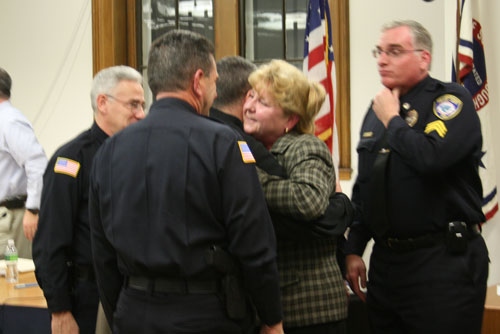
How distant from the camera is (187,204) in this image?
144 centimetres

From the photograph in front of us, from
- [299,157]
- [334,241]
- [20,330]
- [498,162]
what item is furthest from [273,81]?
[498,162]

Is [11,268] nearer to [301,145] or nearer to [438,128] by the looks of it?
[301,145]

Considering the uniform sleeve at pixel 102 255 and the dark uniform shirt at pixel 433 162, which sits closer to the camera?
the uniform sleeve at pixel 102 255

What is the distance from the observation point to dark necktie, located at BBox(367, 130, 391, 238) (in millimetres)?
1979

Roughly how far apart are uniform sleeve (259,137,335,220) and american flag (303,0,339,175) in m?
1.45

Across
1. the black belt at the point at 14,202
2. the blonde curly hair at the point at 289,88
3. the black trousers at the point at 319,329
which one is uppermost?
the blonde curly hair at the point at 289,88

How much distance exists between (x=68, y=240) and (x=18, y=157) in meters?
1.79

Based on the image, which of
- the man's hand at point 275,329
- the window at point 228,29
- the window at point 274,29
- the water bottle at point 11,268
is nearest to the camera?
the man's hand at point 275,329

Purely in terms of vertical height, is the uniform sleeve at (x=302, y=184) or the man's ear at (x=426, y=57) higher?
the man's ear at (x=426, y=57)

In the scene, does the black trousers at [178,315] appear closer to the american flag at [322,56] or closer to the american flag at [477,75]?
the american flag at [322,56]

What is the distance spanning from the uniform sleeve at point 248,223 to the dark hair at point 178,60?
212 mm

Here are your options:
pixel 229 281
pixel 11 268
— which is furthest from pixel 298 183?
pixel 11 268

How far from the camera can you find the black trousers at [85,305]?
6.54ft

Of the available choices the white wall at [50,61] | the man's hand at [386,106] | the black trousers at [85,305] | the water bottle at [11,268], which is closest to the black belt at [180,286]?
the black trousers at [85,305]
